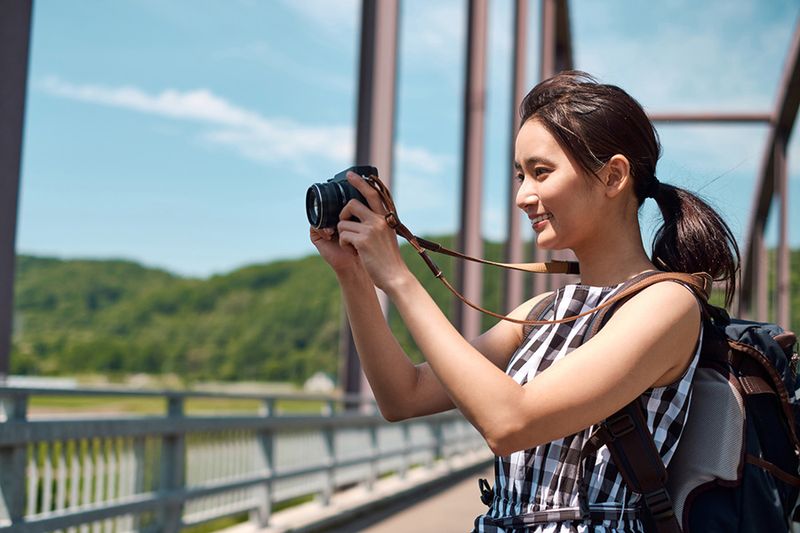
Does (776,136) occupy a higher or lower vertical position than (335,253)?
higher

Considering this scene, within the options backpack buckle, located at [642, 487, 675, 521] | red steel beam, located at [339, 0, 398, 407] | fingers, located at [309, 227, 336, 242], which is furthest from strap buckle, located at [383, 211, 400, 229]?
red steel beam, located at [339, 0, 398, 407]

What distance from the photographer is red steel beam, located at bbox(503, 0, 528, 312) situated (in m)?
16.7

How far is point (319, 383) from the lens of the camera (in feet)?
338

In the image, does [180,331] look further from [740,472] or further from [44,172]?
[740,472]

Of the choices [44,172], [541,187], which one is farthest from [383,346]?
[44,172]

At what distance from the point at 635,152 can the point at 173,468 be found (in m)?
3.70

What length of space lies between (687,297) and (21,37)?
8.34ft

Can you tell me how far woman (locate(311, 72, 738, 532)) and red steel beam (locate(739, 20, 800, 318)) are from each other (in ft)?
44.0

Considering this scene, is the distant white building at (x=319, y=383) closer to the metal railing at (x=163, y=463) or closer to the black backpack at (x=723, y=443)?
the metal railing at (x=163, y=463)

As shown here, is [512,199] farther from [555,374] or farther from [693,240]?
[555,374]

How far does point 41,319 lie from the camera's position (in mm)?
98375

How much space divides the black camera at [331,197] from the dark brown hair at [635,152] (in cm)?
28

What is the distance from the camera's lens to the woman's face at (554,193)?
1386 mm

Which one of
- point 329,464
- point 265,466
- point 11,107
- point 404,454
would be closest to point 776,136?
point 404,454
